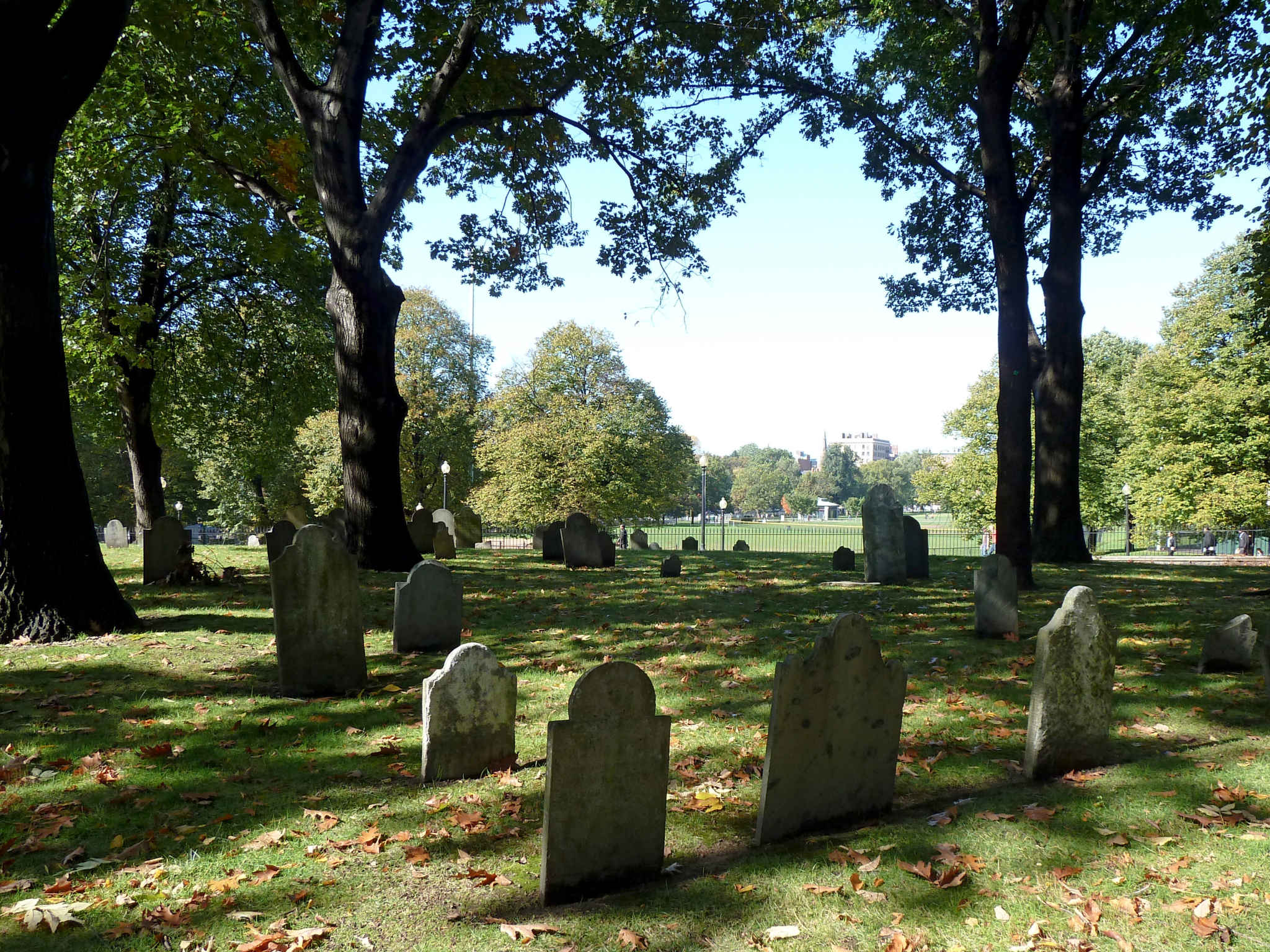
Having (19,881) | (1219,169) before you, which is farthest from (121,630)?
(1219,169)

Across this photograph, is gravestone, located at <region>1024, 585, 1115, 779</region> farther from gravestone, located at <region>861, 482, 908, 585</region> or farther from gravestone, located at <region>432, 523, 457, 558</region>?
gravestone, located at <region>432, 523, 457, 558</region>

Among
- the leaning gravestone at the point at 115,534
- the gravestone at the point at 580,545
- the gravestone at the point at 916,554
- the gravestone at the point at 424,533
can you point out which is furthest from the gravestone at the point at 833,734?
the leaning gravestone at the point at 115,534

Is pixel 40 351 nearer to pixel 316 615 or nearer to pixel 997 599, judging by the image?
pixel 316 615

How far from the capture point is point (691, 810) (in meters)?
4.41

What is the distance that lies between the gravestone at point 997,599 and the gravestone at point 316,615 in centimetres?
641

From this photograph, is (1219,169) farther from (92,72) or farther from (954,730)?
(92,72)

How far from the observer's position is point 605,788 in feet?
12.0

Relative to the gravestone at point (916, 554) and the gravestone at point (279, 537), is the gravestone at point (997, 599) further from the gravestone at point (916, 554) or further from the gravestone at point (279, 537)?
the gravestone at point (279, 537)

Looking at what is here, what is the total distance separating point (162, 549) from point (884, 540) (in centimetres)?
1117

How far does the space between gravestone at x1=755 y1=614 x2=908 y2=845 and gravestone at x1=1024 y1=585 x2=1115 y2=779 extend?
39.3 inches

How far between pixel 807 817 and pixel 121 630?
24.5ft

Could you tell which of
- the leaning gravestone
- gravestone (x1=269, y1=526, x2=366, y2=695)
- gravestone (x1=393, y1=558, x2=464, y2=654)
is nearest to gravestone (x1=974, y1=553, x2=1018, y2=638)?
gravestone (x1=393, y1=558, x2=464, y2=654)

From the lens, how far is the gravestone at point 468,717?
4684 mm

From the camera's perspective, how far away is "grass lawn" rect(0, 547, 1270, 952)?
3199mm
